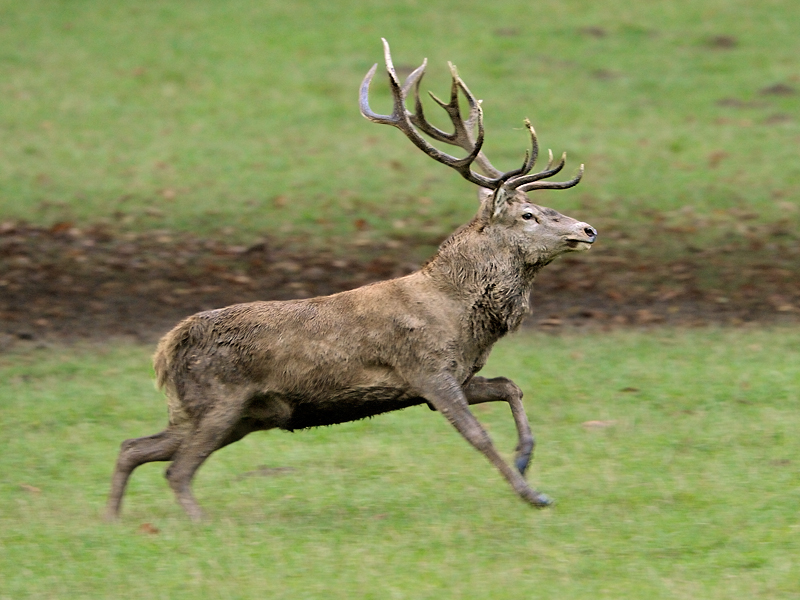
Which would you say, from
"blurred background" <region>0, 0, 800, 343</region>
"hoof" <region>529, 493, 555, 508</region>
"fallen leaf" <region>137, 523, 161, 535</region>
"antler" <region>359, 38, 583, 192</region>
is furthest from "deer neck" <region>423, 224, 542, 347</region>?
"blurred background" <region>0, 0, 800, 343</region>

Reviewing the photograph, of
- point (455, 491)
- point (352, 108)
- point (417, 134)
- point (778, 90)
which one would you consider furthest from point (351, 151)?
point (455, 491)

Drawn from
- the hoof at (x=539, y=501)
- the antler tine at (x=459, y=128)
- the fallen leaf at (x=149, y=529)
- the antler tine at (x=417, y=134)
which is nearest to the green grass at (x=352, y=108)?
the antler tine at (x=459, y=128)

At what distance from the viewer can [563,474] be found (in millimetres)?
8102

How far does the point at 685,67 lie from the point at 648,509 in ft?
47.6

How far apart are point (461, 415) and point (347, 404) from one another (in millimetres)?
→ 704

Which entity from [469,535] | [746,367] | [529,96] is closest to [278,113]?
[529,96]

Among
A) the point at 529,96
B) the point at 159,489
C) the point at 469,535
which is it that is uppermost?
the point at 529,96

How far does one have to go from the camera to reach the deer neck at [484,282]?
7598 millimetres

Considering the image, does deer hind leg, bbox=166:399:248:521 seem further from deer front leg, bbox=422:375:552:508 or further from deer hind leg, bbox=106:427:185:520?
deer front leg, bbox=422:375:552:508

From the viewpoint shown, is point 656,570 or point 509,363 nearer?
point 656,570

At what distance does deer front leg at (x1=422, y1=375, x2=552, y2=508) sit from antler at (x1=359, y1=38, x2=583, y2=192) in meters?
1.36

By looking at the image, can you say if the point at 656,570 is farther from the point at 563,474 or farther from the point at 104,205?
the point at 104,205

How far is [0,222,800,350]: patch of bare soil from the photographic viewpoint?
1219 centimetres

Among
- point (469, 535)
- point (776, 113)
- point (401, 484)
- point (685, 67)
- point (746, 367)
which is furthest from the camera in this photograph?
point (685, 67)
